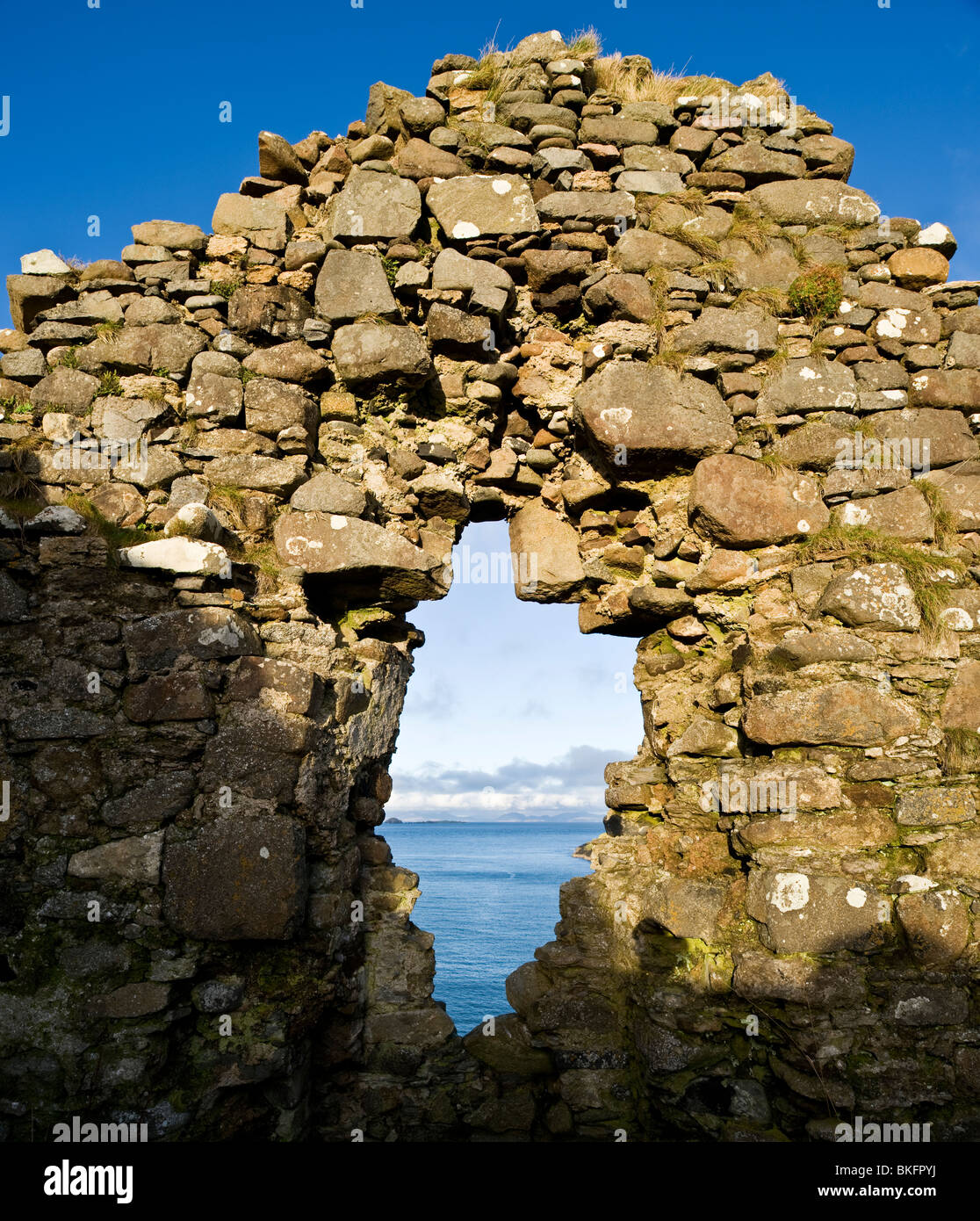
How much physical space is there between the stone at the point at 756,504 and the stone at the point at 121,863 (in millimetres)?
3379

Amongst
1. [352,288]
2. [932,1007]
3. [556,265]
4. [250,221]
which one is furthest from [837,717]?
[250,221]

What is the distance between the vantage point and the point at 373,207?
5.04 metres

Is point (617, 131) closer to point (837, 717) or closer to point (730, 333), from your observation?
point (730, 333)

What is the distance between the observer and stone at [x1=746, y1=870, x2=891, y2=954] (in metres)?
3.75

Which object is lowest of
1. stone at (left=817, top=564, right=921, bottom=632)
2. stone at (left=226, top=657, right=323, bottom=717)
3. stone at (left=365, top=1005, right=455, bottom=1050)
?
stone at (left=365, top=1005, right=455, bottom=1050)

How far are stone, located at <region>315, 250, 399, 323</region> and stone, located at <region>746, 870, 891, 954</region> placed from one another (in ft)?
12.7

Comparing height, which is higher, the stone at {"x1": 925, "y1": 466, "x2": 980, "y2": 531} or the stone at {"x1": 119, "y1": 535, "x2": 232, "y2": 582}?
the stone at {"x1": 925, "y1": 466, "x2": 980, "y2": 531}

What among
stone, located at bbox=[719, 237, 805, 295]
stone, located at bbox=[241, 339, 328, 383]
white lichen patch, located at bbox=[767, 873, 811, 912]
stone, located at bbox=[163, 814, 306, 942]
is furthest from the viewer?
stone, located at bbox=[719, 237, 805, 295]

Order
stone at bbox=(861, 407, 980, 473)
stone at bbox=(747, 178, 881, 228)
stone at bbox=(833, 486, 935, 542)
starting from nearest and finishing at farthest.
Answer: stone at bbox=(833, 486, 935, 542) < stone at bbox=(861, 407, 980, 473) < stone at bbox=(747, 178, 881, 228)

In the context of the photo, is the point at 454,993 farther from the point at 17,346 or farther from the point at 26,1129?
the point at 17,346

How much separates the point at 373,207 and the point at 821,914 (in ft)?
15.7

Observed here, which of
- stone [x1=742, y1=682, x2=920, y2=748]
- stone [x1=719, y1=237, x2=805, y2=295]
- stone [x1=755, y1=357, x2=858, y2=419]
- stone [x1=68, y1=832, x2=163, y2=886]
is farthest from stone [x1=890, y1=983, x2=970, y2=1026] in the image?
stone [x1=719, y1=237, x2=805, y2=295]

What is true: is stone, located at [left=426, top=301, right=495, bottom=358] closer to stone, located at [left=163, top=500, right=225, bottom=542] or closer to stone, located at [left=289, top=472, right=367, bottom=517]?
stone, located at [left=289, top=472, right=367, bottom=517]
